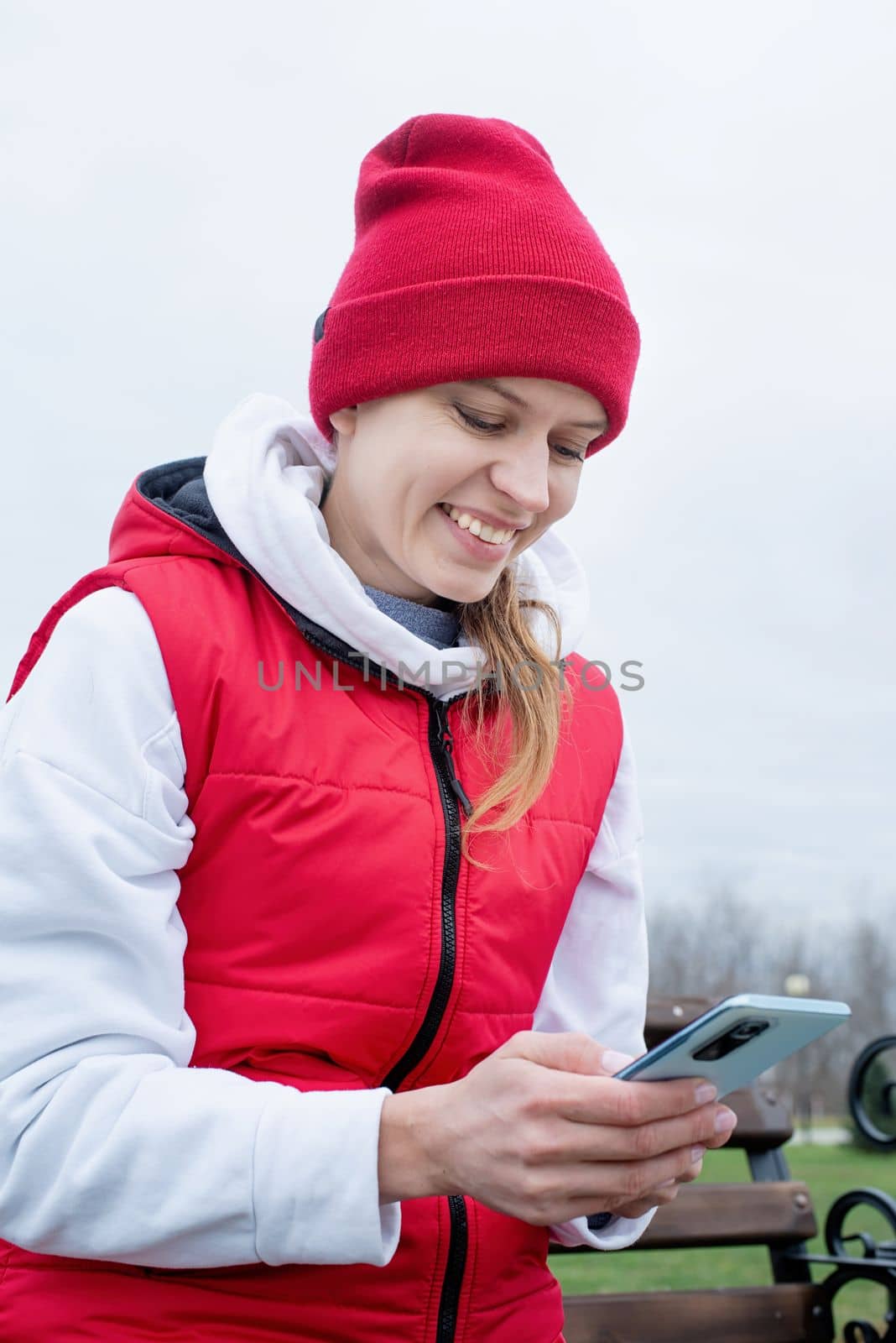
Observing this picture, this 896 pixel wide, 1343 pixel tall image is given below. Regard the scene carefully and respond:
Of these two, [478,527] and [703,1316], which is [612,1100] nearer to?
[478,527]

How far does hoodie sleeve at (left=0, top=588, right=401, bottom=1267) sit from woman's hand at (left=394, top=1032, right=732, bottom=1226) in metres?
0.10

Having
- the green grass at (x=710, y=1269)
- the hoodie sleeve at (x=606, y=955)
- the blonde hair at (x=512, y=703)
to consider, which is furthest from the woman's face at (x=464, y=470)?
the green grass at (x=710, y=1269)

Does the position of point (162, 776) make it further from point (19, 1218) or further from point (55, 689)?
point (19, 1218)

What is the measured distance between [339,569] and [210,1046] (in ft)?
2.16

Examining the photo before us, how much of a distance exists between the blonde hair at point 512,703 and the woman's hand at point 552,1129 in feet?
1.41

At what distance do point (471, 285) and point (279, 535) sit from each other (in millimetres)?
449

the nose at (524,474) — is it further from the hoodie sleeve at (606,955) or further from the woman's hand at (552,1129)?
the woman's hand at (552,1129)

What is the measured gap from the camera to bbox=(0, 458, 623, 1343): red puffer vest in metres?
1.83

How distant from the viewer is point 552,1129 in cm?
155

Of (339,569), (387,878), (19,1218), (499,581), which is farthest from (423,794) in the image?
(19,1218)

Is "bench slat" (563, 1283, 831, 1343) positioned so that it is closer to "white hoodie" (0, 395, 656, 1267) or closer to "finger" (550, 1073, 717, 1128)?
"white hoodie" (0, 395, 656, 1267)

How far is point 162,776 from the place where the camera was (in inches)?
70.9

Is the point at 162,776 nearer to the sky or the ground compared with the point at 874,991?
nearer to the sky

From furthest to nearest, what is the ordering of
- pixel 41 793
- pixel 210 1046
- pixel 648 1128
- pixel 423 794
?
pixel 423 794, pixel 210 1046, pixel 41 793, pixel 648 1128
